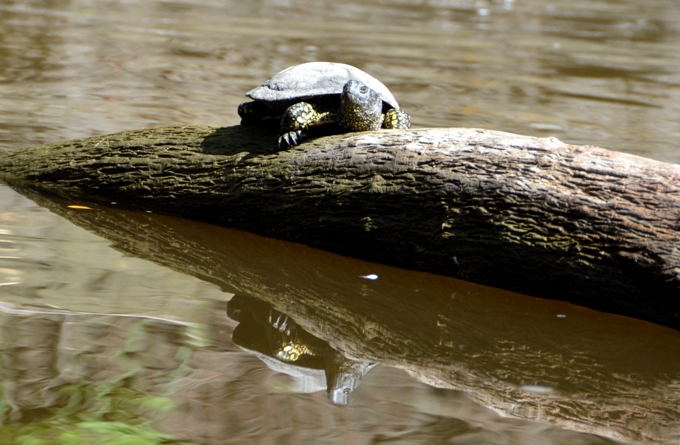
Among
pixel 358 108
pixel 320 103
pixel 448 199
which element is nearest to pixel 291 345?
pixel 448 199

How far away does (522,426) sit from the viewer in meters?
3.03

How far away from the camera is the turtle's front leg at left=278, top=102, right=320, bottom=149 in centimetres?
464

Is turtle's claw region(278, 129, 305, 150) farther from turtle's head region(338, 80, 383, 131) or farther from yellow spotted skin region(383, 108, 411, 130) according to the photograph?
yellow spotted skin region(383, 108, 411, 130)

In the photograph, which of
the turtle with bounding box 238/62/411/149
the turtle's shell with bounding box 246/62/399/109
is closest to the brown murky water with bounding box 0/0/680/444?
the turtle with bounding box 238/62/411/149

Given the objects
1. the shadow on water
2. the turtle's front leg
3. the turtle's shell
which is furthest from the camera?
the turtle's shell

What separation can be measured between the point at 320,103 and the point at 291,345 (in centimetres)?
173

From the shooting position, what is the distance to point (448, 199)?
4.22m

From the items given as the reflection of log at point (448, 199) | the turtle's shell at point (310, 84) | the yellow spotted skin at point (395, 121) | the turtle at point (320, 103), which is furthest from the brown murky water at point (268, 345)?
the yellow spotted skin at point (395, 121)

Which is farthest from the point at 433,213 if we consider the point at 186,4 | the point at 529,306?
the point at 186,4

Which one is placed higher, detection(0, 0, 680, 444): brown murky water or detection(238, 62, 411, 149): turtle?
detection(238, 62, 411, 149): turtle

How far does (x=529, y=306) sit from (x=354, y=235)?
933 millimetres

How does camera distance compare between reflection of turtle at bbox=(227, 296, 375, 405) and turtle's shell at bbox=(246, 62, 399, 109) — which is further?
turtle's shell at bbox=(246, 62, 399, 109)

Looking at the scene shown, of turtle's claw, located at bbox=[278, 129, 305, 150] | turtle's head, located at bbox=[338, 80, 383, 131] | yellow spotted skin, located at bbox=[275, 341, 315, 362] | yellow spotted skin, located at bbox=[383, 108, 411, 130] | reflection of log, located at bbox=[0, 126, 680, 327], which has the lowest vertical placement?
yellow spotted skin, located at bbox=[275, 341, 315, 362]

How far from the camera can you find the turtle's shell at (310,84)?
190 inches
